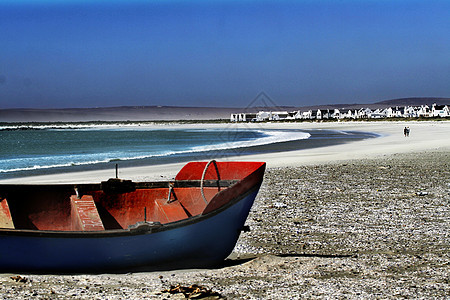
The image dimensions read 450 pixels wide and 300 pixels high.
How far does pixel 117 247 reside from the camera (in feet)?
18.5

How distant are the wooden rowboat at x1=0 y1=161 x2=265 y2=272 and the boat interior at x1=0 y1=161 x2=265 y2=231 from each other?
0.5 inches

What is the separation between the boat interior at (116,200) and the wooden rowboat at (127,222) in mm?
13

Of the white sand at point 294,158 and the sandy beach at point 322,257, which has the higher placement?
the sandy beach at point 322,257

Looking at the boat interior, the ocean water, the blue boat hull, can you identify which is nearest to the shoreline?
the blue boat hull

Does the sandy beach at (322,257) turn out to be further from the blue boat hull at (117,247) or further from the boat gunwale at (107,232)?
the boat gunwale at (107,232)

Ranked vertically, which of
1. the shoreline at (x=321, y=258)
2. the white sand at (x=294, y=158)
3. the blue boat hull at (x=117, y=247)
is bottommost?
the white sand at (x=294, y=158)

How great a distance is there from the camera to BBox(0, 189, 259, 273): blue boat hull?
556 centimetres

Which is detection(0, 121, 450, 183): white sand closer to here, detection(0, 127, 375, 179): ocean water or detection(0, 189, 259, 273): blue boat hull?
detection(0, 127, 375, 179): ocean water

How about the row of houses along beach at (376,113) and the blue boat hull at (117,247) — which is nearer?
the blue boat hull at (117,247)

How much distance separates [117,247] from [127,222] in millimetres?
1606

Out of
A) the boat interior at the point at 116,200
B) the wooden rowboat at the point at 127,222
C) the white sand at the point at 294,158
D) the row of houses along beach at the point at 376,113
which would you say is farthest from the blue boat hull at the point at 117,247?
the row of houses along beach at the point at 376,113

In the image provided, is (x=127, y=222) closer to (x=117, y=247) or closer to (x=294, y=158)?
(x=117, y=247)

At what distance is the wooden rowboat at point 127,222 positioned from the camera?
560 centimetres

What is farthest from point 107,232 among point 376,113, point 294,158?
point 376,113
